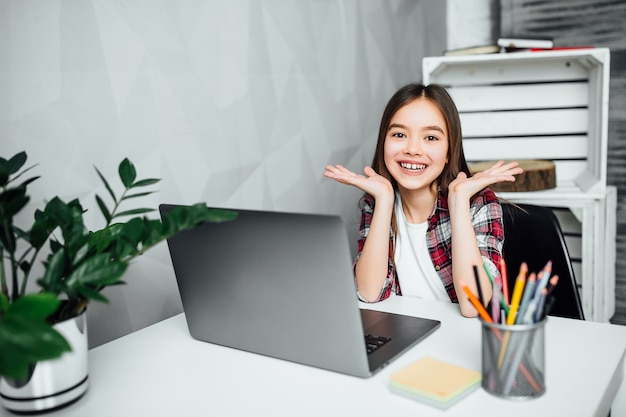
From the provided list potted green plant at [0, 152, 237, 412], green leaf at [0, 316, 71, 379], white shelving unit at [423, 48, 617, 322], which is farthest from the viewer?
white shelving unit at [423, 48, 617, 322]

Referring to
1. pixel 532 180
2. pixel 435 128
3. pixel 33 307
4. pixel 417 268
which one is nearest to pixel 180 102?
pixel 435 128

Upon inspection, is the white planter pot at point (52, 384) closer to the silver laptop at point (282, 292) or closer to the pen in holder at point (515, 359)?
the silver laptop at point (282, 292)

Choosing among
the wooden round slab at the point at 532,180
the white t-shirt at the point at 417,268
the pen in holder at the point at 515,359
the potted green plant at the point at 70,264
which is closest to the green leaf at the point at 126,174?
the potted green plant at the point at 70,264

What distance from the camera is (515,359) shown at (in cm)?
74

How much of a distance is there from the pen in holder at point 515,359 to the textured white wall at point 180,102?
2.58 ft

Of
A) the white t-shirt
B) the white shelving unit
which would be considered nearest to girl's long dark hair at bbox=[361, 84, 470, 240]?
the white t-shirt

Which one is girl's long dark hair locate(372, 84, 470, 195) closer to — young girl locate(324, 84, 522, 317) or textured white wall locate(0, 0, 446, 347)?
young girl locate(324, 84, 522, 317)

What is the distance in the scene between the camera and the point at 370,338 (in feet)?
3.18

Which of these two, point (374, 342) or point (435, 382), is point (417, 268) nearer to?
point (374, 342)

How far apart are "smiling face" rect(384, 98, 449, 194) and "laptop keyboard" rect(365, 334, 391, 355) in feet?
1.58

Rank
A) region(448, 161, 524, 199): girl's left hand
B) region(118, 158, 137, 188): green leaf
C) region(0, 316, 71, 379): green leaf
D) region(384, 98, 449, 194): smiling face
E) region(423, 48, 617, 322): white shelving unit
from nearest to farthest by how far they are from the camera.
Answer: region(0, 316, 71, 379): green leaf → region(118, 158, 137, 188): green leaf → region(448, 161, 524, 199): girl's left hand → region(384, 98, 449, 194): smiling face → region(423, 48, 617, 322): white shelving unit

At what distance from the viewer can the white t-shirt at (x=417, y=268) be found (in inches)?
57.2

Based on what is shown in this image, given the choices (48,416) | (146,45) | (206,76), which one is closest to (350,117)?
(206,76)

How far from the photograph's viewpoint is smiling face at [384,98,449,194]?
4.44ft
